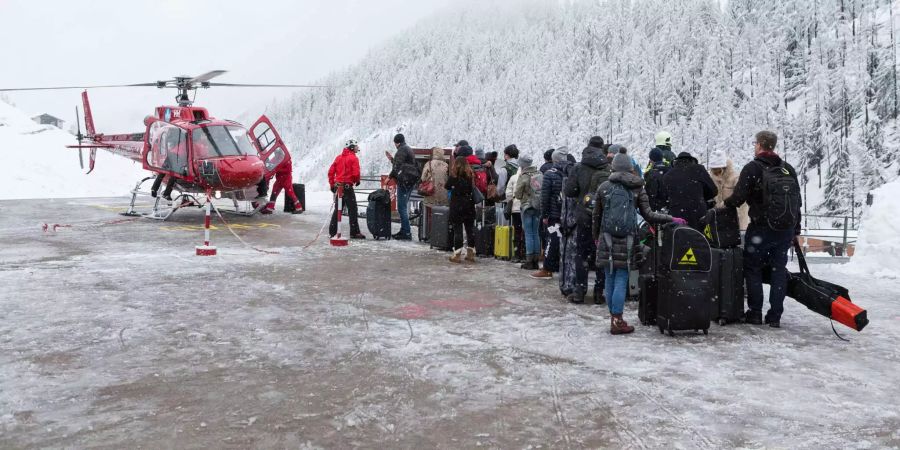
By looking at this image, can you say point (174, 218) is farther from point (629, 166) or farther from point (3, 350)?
point (629, 166)

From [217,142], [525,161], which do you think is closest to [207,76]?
[217,142]

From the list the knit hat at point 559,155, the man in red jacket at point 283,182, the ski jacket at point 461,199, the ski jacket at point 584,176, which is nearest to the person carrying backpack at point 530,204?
the knit hat at point 559,155

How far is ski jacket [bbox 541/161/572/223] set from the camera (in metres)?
8.90

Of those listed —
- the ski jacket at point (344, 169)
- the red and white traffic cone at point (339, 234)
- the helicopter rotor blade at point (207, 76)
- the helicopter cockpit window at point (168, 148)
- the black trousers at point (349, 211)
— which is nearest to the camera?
the red and white traffic cone at point (339, 234)

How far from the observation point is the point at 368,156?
15125 cm

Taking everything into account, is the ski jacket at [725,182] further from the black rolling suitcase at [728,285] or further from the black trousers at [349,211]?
the black trousers at [349,211]

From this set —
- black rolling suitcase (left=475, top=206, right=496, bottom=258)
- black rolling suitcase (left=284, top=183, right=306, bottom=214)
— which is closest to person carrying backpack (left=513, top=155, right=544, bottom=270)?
black rolling suitcase (left=475, top=206, right=496, bottom=258)

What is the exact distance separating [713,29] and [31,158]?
85326 mm

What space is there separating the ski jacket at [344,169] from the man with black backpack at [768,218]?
26.1 feet

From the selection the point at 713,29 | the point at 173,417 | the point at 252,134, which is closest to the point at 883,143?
the point at 713,29

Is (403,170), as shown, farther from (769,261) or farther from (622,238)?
(769,261)

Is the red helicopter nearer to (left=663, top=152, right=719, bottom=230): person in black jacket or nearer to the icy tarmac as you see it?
the icy tarmac

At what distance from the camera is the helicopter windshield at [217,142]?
1672cm

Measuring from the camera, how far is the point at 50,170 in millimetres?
35812
